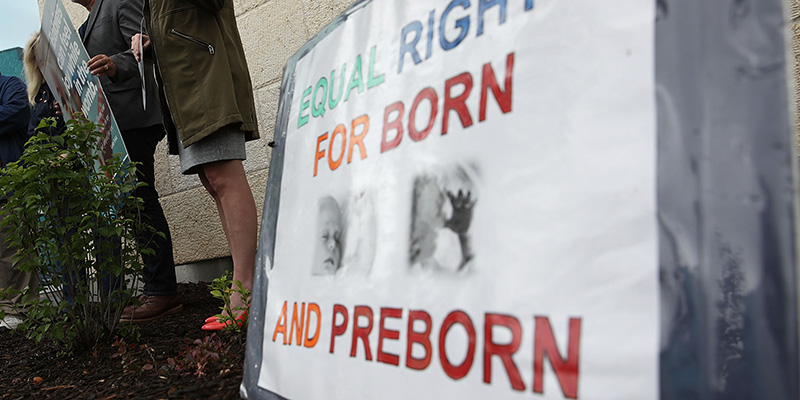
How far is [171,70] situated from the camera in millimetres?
2197

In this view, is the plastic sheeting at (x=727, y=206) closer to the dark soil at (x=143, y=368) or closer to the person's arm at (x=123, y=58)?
the dark soil at (x=143, y=368)

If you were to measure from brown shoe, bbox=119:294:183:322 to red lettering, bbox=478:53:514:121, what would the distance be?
2.46 m

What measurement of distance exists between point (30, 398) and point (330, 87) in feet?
5.51

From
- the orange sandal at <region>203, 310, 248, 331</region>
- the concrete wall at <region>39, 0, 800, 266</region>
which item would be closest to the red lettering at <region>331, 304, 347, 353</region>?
the orange sandal at <region>203, 310, 248, 331</region>

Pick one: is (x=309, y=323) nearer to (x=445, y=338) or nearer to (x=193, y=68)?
(x=445, y=338)

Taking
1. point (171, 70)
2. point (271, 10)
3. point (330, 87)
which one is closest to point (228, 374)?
point (330, 87)

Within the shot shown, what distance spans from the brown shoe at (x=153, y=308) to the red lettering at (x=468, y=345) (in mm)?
2378

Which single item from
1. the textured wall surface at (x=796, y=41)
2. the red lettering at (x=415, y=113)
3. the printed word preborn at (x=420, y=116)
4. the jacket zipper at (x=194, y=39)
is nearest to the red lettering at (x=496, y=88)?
the printed word preborn at (x=420, y=116)

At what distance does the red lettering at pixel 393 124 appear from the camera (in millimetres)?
1015

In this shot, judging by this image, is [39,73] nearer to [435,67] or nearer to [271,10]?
[271,10]

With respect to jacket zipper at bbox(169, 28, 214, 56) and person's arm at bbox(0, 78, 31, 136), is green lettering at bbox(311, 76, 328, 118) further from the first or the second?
person's arm at bbox(0, 78, 31, 136)

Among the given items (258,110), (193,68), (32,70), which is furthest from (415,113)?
(32,70)

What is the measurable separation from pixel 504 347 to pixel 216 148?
1.71 m

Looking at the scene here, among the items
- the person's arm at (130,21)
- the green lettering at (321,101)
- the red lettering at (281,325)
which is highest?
the person's arm at (130,21)
